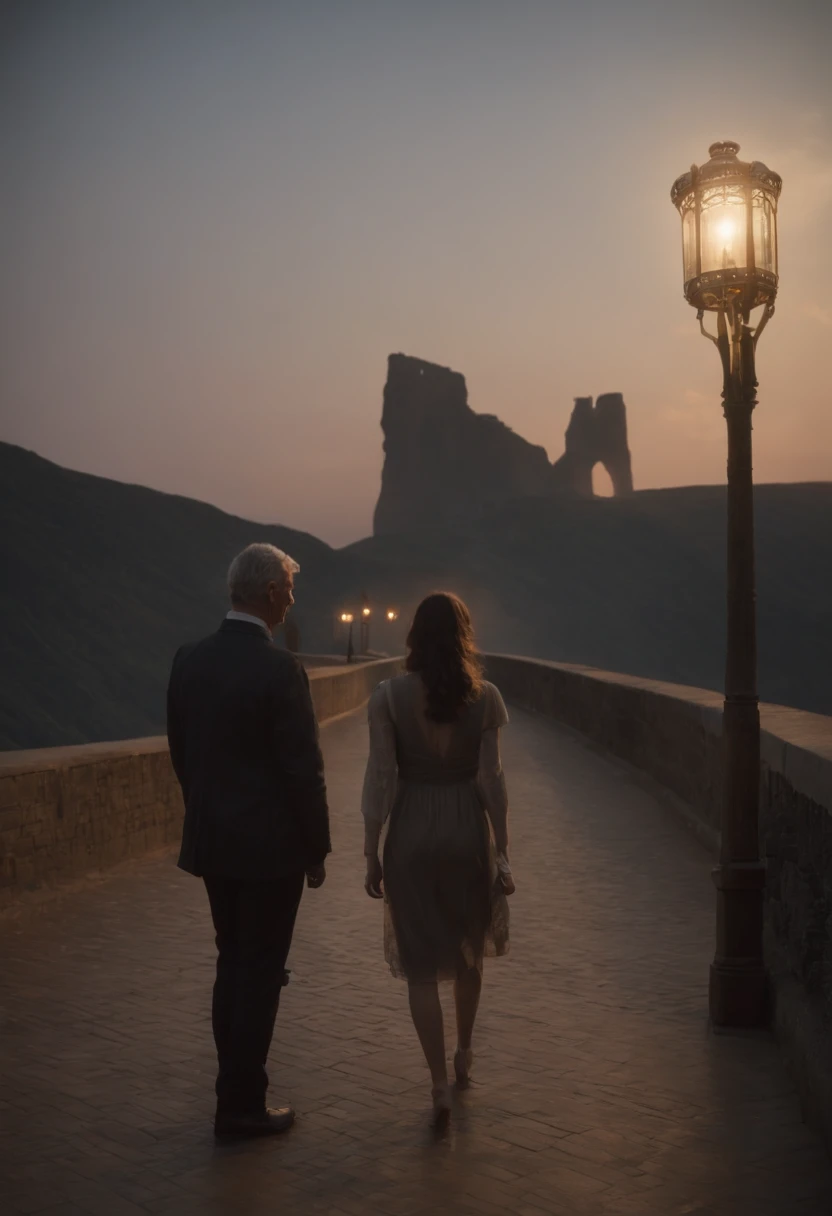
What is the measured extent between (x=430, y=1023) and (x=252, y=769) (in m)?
0.99

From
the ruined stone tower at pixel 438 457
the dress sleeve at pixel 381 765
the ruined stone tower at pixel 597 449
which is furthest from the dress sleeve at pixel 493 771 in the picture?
the ruined stone tower at pixel 597 449

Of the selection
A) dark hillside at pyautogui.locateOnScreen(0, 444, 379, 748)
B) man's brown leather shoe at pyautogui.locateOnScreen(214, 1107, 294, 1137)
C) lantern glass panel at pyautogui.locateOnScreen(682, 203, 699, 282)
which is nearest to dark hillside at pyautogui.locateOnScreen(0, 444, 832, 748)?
dark hillside at pyautogui.locateOnScreen(0, 444, 379, 748)

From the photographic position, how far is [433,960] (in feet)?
13.6

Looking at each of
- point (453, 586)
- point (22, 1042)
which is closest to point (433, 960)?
point (22, 1042)

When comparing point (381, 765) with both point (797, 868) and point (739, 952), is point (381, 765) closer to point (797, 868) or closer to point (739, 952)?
point (797, 868)

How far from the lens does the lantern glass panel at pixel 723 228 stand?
5.55 meters

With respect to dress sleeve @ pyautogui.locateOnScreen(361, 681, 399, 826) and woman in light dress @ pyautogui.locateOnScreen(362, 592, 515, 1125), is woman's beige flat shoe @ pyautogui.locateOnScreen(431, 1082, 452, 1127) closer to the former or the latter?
woman in light dress @ pyautogui.locateOnScreen(362, 592, 515, 1125)

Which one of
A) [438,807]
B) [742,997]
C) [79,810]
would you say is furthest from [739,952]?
[79,810]

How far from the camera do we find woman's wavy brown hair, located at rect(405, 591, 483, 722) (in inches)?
164

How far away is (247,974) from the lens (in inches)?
157

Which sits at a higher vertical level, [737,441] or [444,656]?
[737,441]

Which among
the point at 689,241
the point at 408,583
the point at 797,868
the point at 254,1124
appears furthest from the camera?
the point at 408,583

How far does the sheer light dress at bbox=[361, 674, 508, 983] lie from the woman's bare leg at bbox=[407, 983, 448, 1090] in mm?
51

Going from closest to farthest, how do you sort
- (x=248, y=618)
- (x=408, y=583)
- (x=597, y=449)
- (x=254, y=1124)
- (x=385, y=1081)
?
(x=254, y=1124) < (x=248, y=618) < (x=385, y=1081) < (x=408, y=583) < (x=597, y=449)
